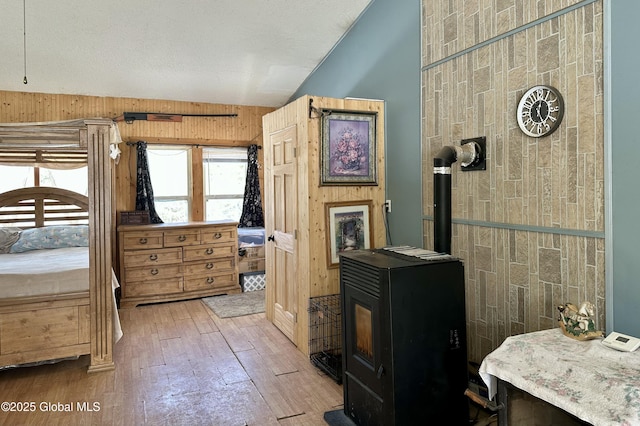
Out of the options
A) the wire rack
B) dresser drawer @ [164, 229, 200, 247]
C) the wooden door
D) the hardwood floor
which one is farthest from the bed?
dresser drawer @ [164, 229, 200, 247]

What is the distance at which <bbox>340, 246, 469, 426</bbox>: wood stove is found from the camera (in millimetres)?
2225

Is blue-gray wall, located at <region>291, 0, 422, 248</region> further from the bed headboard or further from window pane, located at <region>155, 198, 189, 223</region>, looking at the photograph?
the bed headboard

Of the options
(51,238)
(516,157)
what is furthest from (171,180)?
(516,157)

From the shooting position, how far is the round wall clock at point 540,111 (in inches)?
95.4

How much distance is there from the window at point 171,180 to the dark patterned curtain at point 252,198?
0.80m

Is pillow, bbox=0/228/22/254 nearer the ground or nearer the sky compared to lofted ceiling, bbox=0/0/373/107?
nearer the ground

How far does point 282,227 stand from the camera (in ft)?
13.9

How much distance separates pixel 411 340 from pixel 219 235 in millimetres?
3867

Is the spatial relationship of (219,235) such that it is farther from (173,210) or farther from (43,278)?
(43,278)

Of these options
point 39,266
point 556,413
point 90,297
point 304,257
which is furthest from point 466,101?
point 39,266

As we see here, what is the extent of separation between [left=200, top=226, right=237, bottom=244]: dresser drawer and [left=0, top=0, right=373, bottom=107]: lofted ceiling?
6.00 ft

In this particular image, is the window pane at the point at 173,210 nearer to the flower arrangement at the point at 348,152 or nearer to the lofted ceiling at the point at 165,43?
the lofted ceiling at the point at 165,43

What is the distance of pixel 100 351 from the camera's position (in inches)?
135

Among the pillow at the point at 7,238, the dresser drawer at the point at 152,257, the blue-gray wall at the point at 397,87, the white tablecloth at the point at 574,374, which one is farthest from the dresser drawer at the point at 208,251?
the white tablecloth at the point at 574,374
